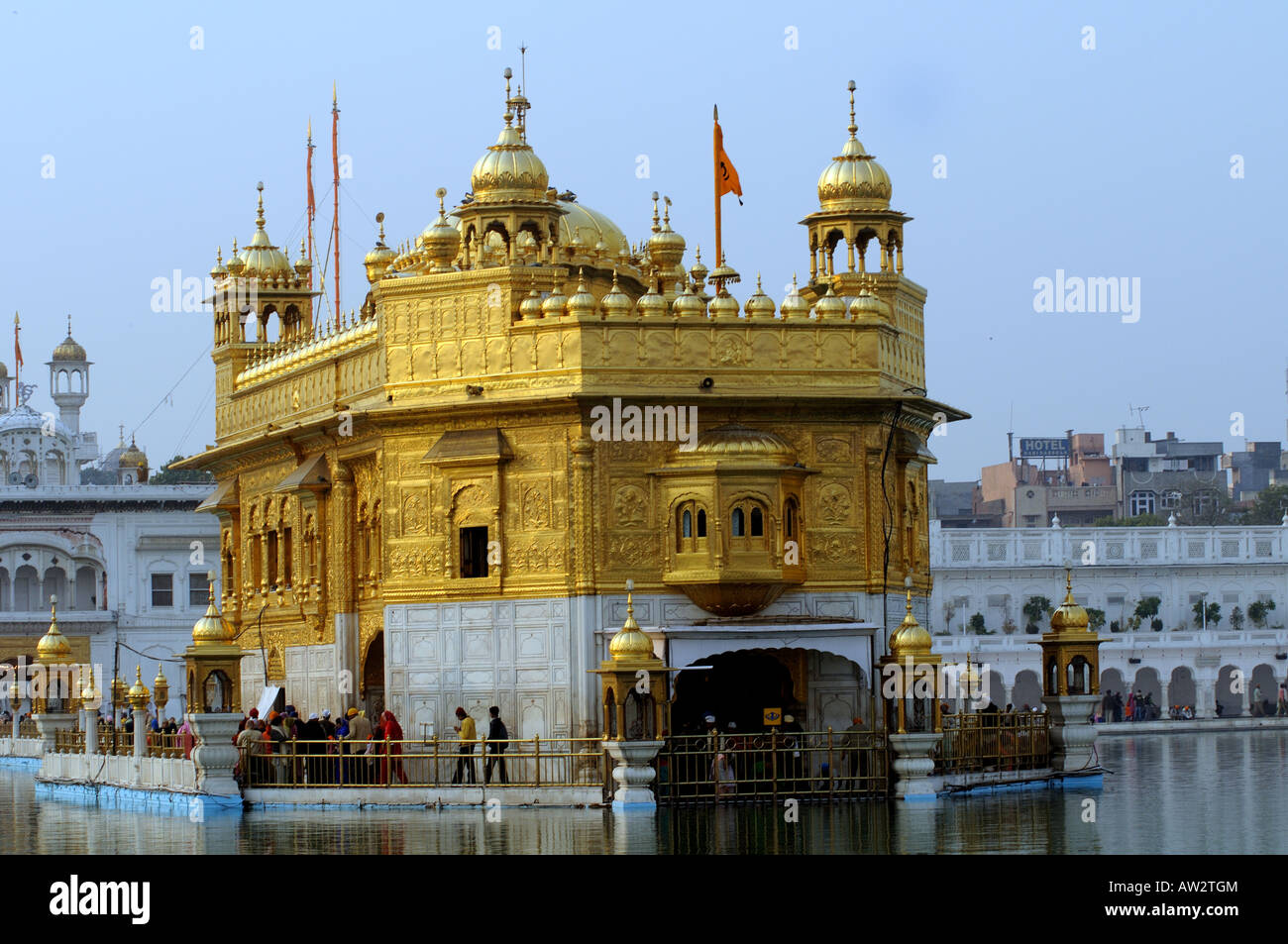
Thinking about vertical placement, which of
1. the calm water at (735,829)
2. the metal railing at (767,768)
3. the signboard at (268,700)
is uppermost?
the signboard at (268,700)

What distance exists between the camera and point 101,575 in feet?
235

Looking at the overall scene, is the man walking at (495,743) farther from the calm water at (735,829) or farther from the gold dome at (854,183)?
the gold dome at (854,183)

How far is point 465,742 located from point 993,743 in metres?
7.43

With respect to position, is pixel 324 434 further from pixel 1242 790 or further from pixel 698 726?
pixel 1242 790

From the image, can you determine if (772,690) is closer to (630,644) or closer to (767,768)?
(767,768)

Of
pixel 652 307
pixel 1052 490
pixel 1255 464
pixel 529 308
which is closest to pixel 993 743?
pixel 652 307

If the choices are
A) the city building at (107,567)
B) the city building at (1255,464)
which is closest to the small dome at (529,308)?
the city building at (107,567)

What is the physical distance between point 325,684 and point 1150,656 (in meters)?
49.9

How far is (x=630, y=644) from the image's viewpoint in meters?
29.5

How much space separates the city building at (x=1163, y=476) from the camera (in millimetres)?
115375

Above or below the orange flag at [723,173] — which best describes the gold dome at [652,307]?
below

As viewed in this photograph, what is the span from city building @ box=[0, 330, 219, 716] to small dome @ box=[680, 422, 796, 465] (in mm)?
40655
